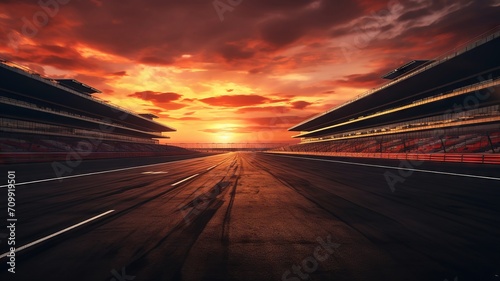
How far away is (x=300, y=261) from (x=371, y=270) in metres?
0.87

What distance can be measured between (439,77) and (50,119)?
57.5m

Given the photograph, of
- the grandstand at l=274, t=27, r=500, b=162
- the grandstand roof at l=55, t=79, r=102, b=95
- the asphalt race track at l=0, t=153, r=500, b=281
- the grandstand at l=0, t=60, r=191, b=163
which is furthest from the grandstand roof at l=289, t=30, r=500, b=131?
the grandstand roof at l=55, t=79, r=102, b=95

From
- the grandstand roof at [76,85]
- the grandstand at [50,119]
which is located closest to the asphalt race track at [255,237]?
the grandstand at [50,119]

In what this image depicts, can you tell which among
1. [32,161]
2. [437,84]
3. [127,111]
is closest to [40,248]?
[32,161]

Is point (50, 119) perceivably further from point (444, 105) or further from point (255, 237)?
point (444, 105)

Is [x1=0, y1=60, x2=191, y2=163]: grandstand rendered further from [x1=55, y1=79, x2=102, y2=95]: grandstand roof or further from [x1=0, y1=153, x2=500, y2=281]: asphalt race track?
[x1=0, y1=153, x2=500, y2=281]: asphalt race track

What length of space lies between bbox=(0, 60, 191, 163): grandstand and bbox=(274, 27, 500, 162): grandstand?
39282mm

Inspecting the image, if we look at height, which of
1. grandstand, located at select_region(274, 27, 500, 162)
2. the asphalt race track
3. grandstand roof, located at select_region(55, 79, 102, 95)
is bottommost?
the asphalt race track

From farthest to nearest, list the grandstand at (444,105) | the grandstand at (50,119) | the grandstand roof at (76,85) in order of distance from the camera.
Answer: the grandstand roof at (76,85) → the grandstand at (50,119) → the grandstand at (444,105)

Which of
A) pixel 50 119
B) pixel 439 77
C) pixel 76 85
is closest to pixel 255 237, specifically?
pixel 439 77

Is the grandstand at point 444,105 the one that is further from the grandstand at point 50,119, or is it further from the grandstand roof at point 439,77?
the grandstand at point 50,119

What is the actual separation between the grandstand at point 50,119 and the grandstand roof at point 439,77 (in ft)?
128

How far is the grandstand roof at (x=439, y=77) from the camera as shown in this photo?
85.8 ft

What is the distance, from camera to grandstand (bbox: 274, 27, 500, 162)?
28.0 meters
